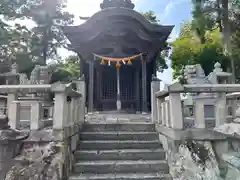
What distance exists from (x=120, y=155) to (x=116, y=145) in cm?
37

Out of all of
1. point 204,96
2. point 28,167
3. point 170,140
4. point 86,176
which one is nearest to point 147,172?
point 170,140

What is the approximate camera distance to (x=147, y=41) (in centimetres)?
1153

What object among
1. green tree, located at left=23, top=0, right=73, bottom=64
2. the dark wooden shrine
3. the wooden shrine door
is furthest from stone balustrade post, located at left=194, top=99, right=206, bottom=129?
green tree, located at left=23, top=0, right=73, bottom=64

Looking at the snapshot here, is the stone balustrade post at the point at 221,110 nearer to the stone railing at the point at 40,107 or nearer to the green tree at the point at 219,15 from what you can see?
the stone railing at the point at 40,107

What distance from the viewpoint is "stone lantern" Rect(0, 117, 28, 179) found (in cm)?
389

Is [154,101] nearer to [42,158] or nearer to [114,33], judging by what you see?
[42,158]

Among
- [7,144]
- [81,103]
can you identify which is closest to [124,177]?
[7,144]

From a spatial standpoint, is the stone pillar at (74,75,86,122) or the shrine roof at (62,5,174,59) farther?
the shrine roof at (62,5,174,59)

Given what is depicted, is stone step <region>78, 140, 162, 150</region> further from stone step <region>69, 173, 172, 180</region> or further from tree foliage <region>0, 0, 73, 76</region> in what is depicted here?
tree foliage <region>0, 0, 73, 76</region>

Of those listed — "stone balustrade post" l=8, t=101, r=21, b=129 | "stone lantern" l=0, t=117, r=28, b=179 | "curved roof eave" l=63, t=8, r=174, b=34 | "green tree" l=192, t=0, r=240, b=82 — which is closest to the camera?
"stone lantern" l=0, t=117, r=28, b=179

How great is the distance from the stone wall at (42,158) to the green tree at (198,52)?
15.9 m

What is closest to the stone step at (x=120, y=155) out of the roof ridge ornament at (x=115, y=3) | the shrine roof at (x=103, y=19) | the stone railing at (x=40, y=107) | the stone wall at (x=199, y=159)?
the stone wall at (x=199, y=159)

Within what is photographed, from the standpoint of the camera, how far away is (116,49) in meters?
11.5

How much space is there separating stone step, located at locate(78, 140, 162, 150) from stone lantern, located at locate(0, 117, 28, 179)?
174 cm
